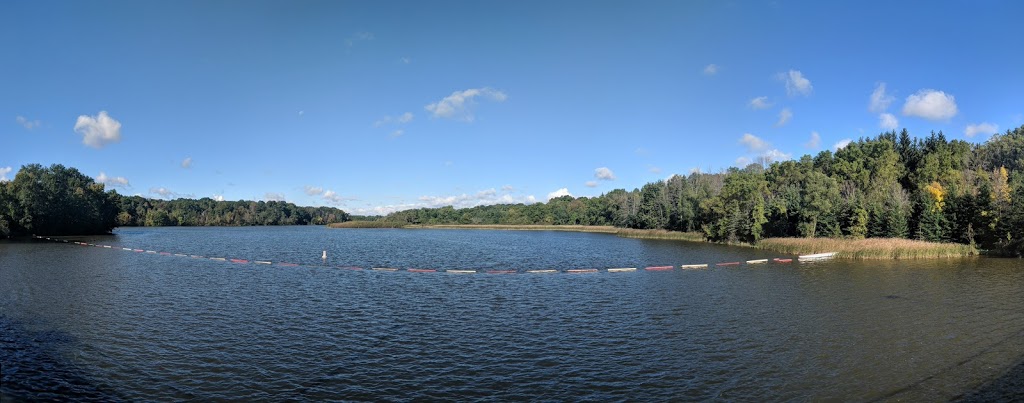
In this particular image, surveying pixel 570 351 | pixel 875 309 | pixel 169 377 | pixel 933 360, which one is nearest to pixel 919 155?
pixel 875 309

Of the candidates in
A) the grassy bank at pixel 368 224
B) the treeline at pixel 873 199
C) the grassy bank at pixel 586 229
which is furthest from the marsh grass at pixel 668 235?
the grassy bank at pixel 368 224

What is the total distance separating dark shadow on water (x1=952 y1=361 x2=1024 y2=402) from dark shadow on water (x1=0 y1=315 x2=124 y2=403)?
2012 cm

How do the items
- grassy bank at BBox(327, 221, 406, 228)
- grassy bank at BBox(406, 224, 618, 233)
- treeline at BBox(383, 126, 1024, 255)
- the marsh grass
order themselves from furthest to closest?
grassy bank at BBox(327, 221, 406, 228), grassy bank at BBox(406, 224, 618, 233), the marsh grass, treeline at BBox(383, 126, 1024, 255)

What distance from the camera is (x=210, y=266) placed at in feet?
138

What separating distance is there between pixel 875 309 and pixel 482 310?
17766mm

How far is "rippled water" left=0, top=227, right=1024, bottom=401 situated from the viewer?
13305mm

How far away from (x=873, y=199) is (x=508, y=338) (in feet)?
217

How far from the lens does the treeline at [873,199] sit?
5466 centimetres

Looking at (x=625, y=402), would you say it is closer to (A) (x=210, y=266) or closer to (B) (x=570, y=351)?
(B) (x=570, y=351)

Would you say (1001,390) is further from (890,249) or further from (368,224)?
(368,224)

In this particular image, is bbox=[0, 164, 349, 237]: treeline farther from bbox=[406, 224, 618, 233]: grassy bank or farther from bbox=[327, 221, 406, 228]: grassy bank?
bbox=[406, 224, 618, 233]: grassy bank

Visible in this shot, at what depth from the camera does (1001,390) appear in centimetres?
1305

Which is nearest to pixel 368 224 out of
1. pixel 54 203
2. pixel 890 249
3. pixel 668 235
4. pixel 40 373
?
pixel 54 203

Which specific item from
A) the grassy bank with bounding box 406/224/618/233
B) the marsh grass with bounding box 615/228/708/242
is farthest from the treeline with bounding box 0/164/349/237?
the marsh grass with bounding box 615/228/708/242
